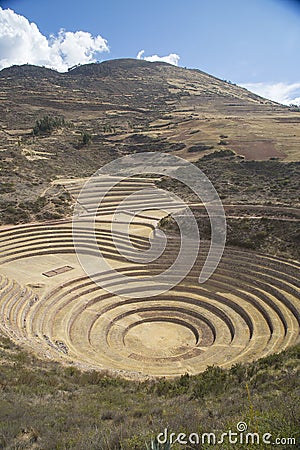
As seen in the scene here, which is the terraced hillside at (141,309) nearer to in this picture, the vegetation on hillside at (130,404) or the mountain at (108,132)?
the vegetation on hillside at (130,404)

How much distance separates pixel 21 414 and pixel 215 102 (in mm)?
126289

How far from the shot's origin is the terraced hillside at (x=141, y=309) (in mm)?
15805

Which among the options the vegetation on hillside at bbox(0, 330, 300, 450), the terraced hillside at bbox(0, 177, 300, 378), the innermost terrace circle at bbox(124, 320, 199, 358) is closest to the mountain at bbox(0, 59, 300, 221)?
the terraced hillside at bbox(0, 177, 300, 378)

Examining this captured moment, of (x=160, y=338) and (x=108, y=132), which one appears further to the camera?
(x=108, y=132)

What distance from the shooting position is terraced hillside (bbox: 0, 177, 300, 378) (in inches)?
622

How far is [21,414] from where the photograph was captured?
794cm

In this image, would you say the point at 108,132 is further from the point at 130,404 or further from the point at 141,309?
the point at 130,404

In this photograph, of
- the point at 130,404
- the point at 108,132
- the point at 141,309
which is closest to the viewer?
the point at 130,404

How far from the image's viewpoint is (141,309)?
20.1m

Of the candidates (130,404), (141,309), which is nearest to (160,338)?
(141,309)

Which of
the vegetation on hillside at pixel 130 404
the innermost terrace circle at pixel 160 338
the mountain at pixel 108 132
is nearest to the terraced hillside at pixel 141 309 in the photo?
the innermost terrace circle at pixel 160 338

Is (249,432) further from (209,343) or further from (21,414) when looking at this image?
(209,343)

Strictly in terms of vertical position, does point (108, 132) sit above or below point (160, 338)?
above

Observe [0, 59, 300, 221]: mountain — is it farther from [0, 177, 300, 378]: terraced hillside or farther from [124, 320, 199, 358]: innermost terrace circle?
[124, 320, 199, 358]: innermost terrace circle
